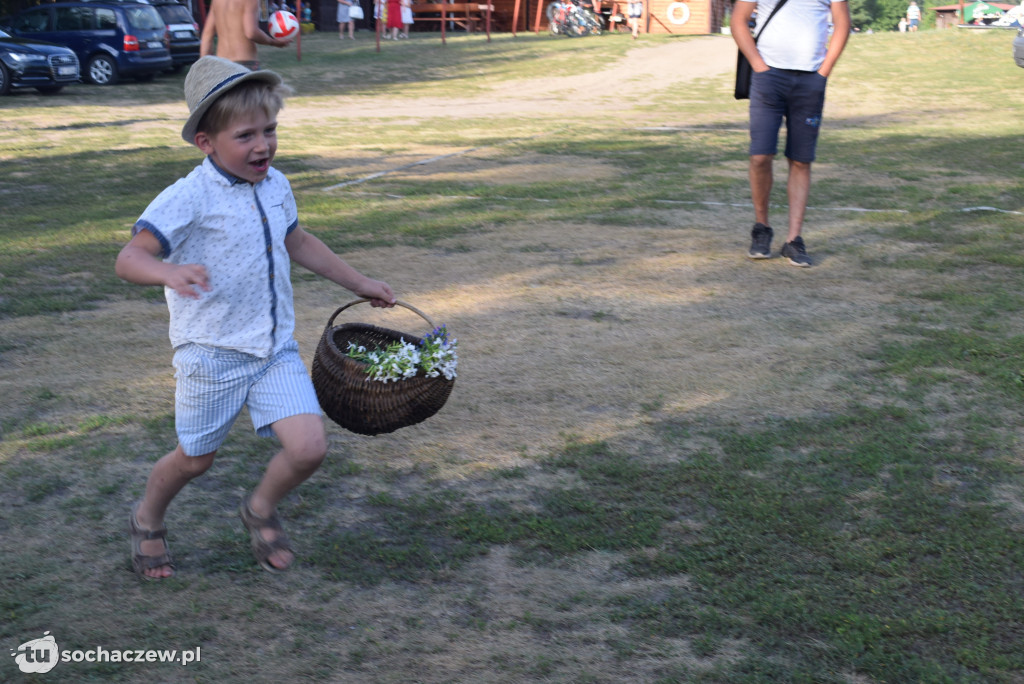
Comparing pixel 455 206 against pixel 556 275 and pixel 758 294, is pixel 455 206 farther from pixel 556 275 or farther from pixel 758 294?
pixel 758 294

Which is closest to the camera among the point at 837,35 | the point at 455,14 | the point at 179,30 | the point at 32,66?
the point at 837,35

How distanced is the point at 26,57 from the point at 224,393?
59.9 feet

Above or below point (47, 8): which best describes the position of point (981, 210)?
→ below

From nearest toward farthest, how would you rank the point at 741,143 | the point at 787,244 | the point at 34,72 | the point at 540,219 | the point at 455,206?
1. the point at 787,244
2. the point at 540,219
3. the point at 455,206
4. the point at 741,143
5. the point at 34,72

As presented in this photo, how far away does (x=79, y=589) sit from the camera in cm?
290

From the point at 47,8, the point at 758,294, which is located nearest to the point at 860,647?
the point at 758,294

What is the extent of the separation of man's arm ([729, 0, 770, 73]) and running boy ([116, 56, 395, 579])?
413 cm

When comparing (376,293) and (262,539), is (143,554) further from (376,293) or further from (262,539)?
(376,293)

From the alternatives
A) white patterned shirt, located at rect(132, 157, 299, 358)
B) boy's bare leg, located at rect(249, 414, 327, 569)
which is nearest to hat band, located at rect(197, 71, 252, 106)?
white patterned shirt, located at rect(132, 157, 299, 358)

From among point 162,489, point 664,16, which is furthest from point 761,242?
point 664,16

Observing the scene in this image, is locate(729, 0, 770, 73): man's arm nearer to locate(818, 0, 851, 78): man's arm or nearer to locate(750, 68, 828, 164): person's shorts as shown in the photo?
locate(750, 68, 828, 164): person's shorts

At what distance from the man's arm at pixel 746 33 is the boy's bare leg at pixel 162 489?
4598mm

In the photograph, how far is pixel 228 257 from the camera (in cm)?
284

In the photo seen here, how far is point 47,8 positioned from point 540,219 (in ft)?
58.2
